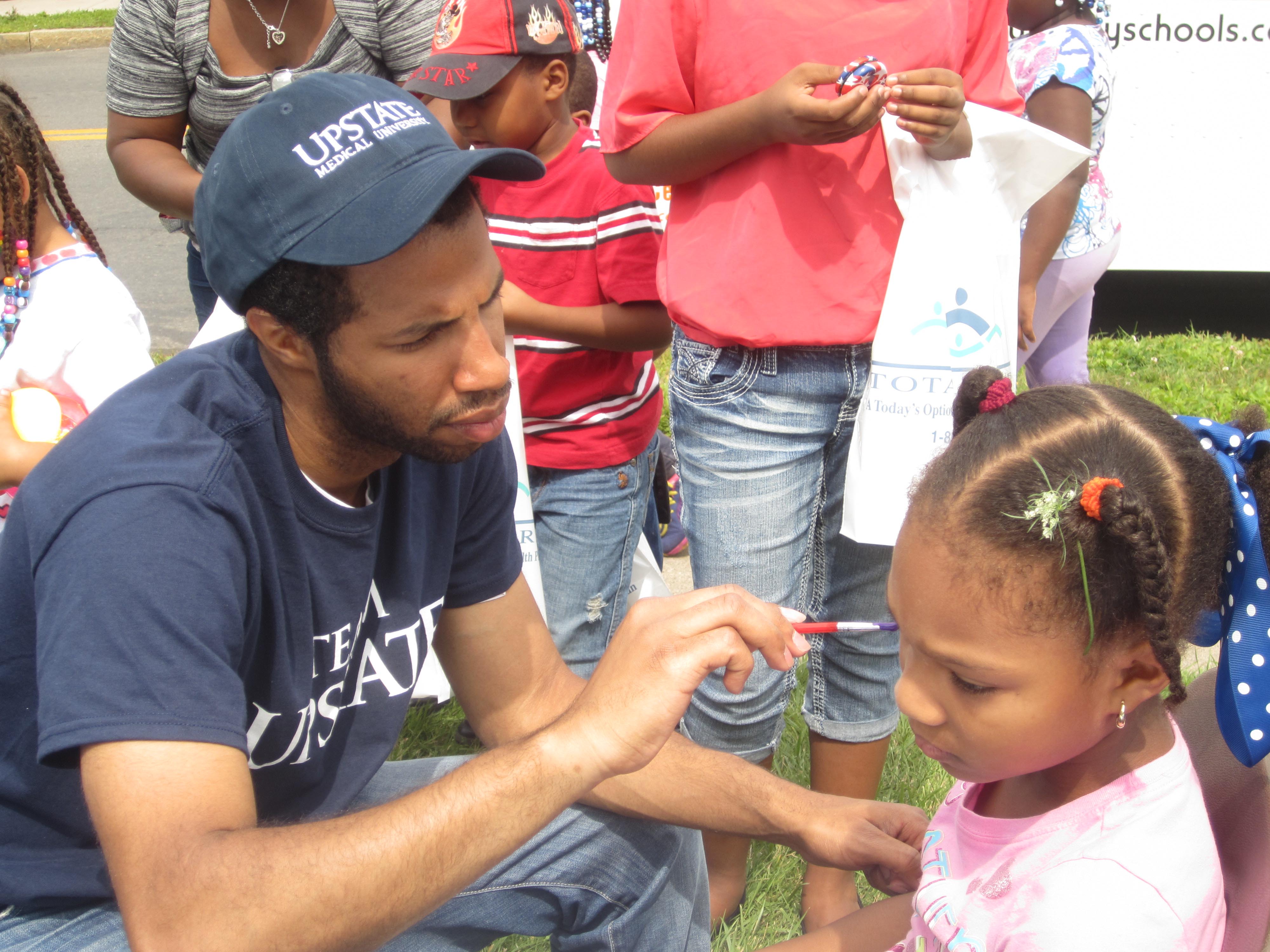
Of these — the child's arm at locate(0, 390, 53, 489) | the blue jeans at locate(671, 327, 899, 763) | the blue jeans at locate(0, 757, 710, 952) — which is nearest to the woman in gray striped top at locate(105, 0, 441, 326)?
the child's arm at locate(0, 390, 53, 489)

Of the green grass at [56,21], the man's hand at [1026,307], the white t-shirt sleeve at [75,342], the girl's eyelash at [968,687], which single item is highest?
the white t-shirt sleeve at [75,342]

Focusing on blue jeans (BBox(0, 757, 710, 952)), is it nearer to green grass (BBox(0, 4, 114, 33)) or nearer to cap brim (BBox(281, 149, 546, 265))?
cap brim (BBox(281, 149, 546, 265))

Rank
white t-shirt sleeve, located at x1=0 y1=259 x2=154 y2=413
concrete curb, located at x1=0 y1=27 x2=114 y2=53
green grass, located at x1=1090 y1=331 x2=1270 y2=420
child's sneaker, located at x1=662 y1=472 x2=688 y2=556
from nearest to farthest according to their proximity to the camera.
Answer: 1. white t-shirt sleeve, located at x1=0 y1=259 x2=154 y2=413
2. child's sneaker, located at x1=662 y1=472 x2=688 y2=556
3. green grass, located at x1=1090 y1=331 x2=1270 y2=420
4. concrete curb, located at x1=0 y1=27 x2=114 y2=53

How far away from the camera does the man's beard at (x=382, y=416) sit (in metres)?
1.67

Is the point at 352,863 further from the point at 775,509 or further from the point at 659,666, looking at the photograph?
the point at 775,509

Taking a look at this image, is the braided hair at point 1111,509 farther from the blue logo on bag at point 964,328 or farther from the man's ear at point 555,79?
the man's ear at point 555,79

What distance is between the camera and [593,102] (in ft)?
11.1

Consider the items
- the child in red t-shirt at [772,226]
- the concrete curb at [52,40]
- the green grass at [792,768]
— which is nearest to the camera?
the child in red t-shirt at [772,226]

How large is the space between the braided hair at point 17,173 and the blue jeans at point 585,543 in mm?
1192

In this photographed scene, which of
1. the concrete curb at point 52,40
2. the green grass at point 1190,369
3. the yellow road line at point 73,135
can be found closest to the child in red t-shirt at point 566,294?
the green grass at point 1190,369

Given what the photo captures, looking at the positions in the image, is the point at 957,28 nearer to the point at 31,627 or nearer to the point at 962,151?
the point at 962,151

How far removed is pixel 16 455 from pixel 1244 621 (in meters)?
2.01

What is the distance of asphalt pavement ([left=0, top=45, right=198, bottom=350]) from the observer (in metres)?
6.73

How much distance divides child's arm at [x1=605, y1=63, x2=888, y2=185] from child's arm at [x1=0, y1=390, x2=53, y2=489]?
122 centimetres
